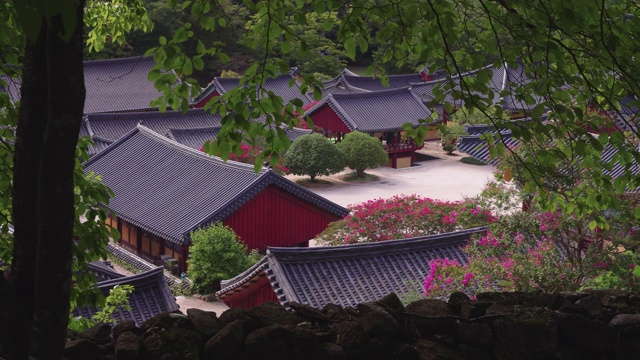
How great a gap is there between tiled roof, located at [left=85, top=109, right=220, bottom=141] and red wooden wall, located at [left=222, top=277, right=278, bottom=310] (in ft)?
74.4

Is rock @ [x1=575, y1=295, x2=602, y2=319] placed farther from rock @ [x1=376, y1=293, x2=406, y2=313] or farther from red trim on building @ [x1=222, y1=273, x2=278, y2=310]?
red trim on building @ [x1=222, y1=273, x2=278, y2=310]

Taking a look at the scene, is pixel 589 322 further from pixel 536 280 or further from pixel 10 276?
pixel 536 280

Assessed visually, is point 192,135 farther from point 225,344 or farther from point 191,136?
point 225,344

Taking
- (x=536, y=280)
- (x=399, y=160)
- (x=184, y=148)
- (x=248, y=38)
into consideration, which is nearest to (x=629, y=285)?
(x=536, y=280)

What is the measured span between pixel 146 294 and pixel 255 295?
13.2 feet

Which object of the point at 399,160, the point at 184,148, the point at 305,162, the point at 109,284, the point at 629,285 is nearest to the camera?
the point at 629,285

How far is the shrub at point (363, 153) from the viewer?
38625 mm

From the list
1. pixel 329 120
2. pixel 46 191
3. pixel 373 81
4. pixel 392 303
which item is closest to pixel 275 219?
pixel 329 120

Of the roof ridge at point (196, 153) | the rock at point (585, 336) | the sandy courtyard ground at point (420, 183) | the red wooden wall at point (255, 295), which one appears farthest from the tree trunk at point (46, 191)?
the sandy courtyard ground at point (420, 183)

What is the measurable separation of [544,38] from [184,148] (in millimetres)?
25970

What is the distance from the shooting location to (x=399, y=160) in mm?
42656

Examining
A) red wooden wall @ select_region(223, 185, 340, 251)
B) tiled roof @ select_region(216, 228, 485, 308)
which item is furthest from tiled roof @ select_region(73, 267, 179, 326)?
red wooden wall @ select_region(223, 185, 340, 251)

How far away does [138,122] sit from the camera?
135 feet

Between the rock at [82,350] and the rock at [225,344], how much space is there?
63 cm
